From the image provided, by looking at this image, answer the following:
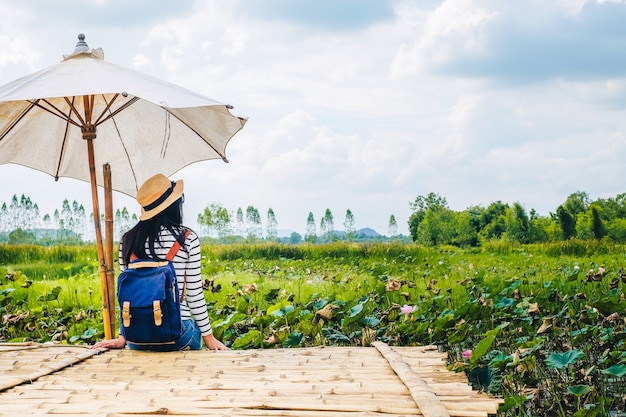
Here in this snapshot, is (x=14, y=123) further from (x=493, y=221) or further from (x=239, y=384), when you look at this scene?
(x=493, y=221)

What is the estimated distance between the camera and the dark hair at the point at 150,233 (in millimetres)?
3992

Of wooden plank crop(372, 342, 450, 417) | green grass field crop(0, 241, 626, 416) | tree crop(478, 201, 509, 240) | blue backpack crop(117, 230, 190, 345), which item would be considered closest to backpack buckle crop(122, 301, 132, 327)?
blue backpack crop(117, 230, 190, 345)

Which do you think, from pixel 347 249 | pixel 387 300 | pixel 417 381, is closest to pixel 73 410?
pixel 417 381

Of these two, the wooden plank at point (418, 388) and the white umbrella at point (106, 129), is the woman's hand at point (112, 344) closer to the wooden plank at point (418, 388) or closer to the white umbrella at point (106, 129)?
the white umbrella at point (106, 129)

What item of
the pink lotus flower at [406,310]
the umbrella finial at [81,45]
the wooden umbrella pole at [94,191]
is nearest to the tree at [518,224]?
the pink lotus flower at [406,310]

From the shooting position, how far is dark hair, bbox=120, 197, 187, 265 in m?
3.99

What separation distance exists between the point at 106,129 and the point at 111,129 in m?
0.05

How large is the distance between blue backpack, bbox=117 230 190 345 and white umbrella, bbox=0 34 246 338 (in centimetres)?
118

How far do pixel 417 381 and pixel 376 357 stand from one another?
0.77 metres

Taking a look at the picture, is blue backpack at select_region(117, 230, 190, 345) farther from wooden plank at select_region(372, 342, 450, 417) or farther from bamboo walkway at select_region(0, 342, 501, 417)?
wooden plank at select_region(372, 342, 450, 417)

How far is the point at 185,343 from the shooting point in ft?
13.7

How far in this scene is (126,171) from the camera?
6.33m

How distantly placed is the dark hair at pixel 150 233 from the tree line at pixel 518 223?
1949 centimetres

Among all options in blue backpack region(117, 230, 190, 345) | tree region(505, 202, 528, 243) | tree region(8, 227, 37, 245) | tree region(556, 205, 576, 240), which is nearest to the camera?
blue backpack region(117, 230, 190, 345)
